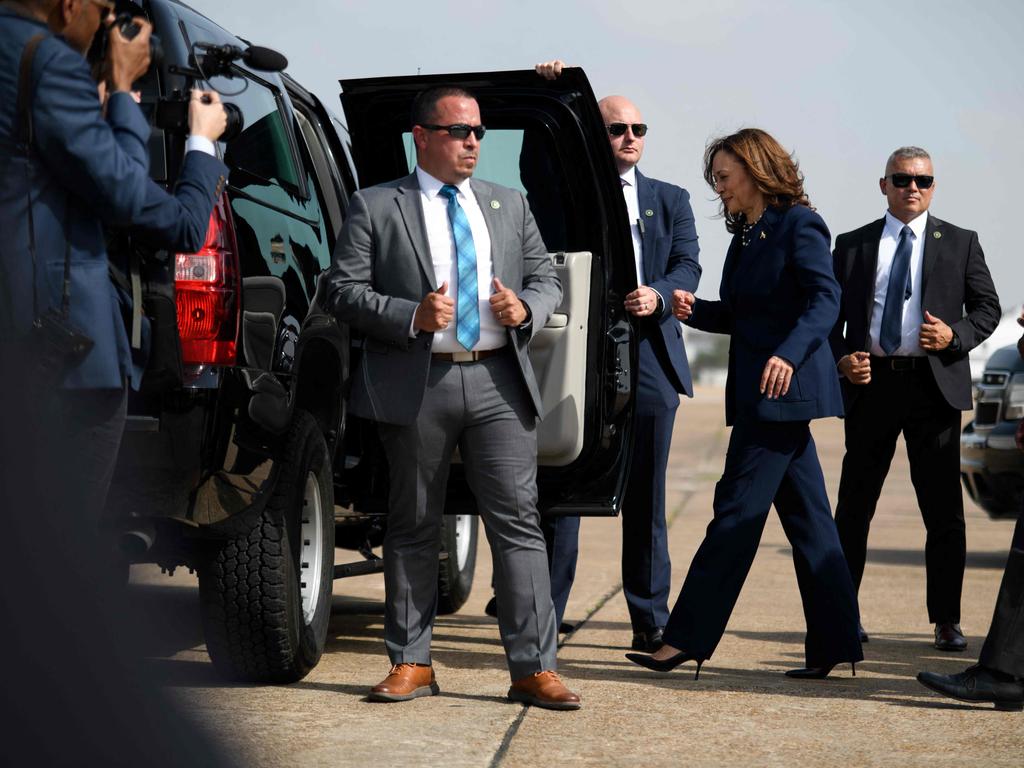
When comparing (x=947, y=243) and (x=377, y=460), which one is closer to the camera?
(x=377, y=460)

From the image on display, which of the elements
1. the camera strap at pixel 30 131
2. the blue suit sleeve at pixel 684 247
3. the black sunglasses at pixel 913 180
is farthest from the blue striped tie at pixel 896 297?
the camera strap at pixel 30 131

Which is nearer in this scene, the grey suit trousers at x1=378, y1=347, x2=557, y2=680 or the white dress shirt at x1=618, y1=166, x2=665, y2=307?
the grey suit trousers at x1=378, y1=347, x2=557, y2=680

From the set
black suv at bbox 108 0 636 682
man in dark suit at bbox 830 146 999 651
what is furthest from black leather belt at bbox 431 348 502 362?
man in dark suit at bbox 830 146 999 651

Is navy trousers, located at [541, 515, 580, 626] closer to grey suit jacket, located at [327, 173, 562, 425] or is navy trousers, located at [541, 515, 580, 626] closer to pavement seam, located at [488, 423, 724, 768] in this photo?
pavement seam, located at [488, 423, 724, 768]

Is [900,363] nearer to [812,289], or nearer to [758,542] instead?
[812,289]

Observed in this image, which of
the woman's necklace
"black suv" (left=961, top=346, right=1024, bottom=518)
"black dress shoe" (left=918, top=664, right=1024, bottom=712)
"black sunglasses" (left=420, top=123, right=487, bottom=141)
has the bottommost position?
"black dress shoe" (left=918, top=664, right=1024, bottom=712)

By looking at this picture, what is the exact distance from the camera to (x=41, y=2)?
3.43 meters

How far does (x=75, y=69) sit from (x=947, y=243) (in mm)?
4297

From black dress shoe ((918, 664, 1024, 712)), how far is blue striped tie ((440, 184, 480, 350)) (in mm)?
1811

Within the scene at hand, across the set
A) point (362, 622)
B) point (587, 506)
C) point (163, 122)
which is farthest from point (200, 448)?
point (362, 622)

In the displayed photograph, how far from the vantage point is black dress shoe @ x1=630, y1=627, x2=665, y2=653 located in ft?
20.0

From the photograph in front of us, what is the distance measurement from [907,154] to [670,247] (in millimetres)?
1260

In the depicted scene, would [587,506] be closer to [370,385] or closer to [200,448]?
[370,385]

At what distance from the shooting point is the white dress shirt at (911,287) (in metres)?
6.52
